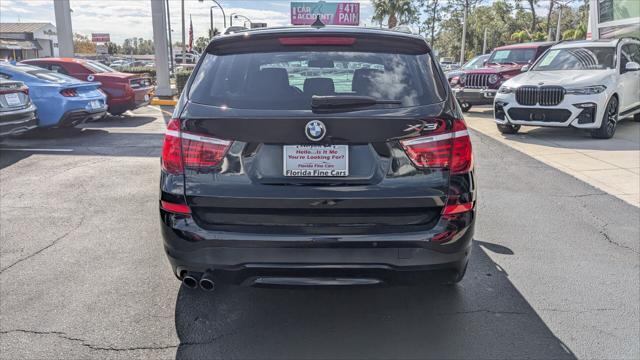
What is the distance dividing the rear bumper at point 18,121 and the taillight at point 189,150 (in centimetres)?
672

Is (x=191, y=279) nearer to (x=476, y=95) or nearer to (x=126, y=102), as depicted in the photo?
(x=126, y=102)

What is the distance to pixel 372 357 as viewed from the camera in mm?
2938

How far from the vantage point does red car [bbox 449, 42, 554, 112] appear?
1398cm

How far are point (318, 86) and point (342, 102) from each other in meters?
0.27

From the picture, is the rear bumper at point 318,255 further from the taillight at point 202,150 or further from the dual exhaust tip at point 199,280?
→ the taillight at point 202,150

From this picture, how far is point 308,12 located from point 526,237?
46.0 metres

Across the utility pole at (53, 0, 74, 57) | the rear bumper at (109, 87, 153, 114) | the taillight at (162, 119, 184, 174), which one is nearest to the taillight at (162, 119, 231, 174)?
the taillight at (162, 119, 184, 174)

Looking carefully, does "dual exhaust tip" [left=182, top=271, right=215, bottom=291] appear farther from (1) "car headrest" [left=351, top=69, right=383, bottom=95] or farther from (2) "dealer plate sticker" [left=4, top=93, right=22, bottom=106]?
(2) "dealer plate sticker" [left=4, top=93, right=22, bottom=106]

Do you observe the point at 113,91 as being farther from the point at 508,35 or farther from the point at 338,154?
the point at 508,35

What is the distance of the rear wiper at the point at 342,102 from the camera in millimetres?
2717

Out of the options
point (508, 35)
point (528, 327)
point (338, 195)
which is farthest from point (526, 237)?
point (508, 35)

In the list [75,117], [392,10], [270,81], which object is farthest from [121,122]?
[392,10]

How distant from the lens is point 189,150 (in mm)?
2758

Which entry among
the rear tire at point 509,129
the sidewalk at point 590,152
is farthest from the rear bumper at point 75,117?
the rear tire at point 509,129
